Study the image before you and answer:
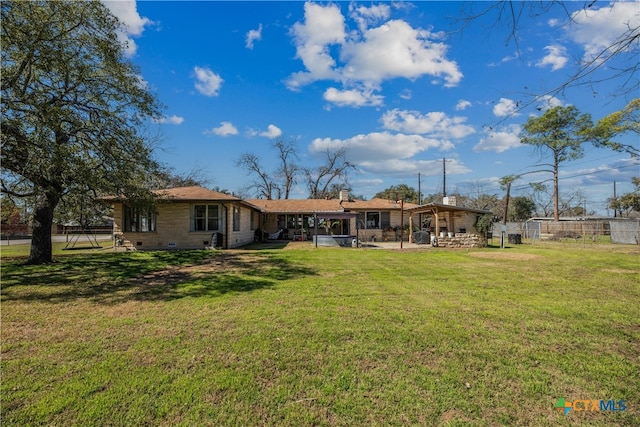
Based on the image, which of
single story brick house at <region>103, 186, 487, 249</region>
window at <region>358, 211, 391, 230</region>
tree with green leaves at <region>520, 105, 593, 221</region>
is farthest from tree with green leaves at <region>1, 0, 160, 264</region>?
tree with green leaves at <region>520, 105, 593, 221</region>

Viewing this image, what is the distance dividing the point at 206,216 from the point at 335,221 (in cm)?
1085

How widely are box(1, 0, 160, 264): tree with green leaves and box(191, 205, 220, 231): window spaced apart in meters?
4.78

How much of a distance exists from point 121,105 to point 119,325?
29.3 feet

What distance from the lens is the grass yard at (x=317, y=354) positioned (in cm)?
244

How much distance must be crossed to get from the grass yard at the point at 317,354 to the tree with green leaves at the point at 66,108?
126 inches

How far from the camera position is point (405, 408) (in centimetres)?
247

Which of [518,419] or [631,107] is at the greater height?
[631,107]

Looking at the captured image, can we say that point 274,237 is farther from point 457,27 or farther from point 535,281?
point 457,27

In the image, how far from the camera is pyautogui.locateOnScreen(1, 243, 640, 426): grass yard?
244 cm

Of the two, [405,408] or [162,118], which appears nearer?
[405,408]


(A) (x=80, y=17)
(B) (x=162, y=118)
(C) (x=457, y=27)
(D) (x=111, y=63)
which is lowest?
(C) (x=457, y=27)

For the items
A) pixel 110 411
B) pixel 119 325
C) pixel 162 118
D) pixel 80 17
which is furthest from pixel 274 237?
pixel 110 411

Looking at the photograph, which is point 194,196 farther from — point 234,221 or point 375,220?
point 375,220

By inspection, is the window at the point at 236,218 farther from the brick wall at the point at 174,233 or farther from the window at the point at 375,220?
the window at the point at 375,220
